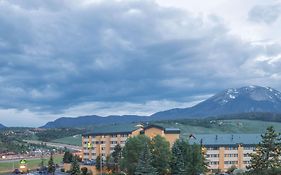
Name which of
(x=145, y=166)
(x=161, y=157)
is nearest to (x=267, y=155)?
(x=145, y=166)

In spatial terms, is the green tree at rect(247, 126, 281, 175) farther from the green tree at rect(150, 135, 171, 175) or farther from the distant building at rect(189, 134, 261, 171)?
the distant building at rect(189, 134, 261, 171)

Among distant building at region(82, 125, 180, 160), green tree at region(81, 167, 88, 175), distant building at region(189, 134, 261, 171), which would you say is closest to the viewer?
green tree at region(81, 167, 88, 175)

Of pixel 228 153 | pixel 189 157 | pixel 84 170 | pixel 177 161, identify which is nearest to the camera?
pixel 177 161

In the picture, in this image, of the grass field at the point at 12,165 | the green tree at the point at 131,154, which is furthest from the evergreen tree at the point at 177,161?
the grass field at the point at 12,165

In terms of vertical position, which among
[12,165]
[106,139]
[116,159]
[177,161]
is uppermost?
[106,139]

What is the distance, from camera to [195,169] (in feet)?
319

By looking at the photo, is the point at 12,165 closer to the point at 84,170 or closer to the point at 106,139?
the point at 106,139

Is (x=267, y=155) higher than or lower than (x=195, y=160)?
higher

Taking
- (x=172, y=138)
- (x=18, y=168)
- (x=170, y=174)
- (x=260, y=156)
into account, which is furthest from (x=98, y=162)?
(x=260, y=156)

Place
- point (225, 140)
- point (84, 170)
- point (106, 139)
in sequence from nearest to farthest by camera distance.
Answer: point (84, 170) → point (225, 140) → point (106, 139)

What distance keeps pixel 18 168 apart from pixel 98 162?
40.6 metres


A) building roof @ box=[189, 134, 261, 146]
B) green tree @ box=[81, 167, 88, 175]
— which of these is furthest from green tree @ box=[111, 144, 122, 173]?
building roof @ box=[189, 134, 261, 146]

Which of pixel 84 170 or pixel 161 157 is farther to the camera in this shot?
pixel 84 170

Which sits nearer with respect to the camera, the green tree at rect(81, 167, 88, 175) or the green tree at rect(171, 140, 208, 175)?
the green tree at rect(171, 140, 208, 175)
